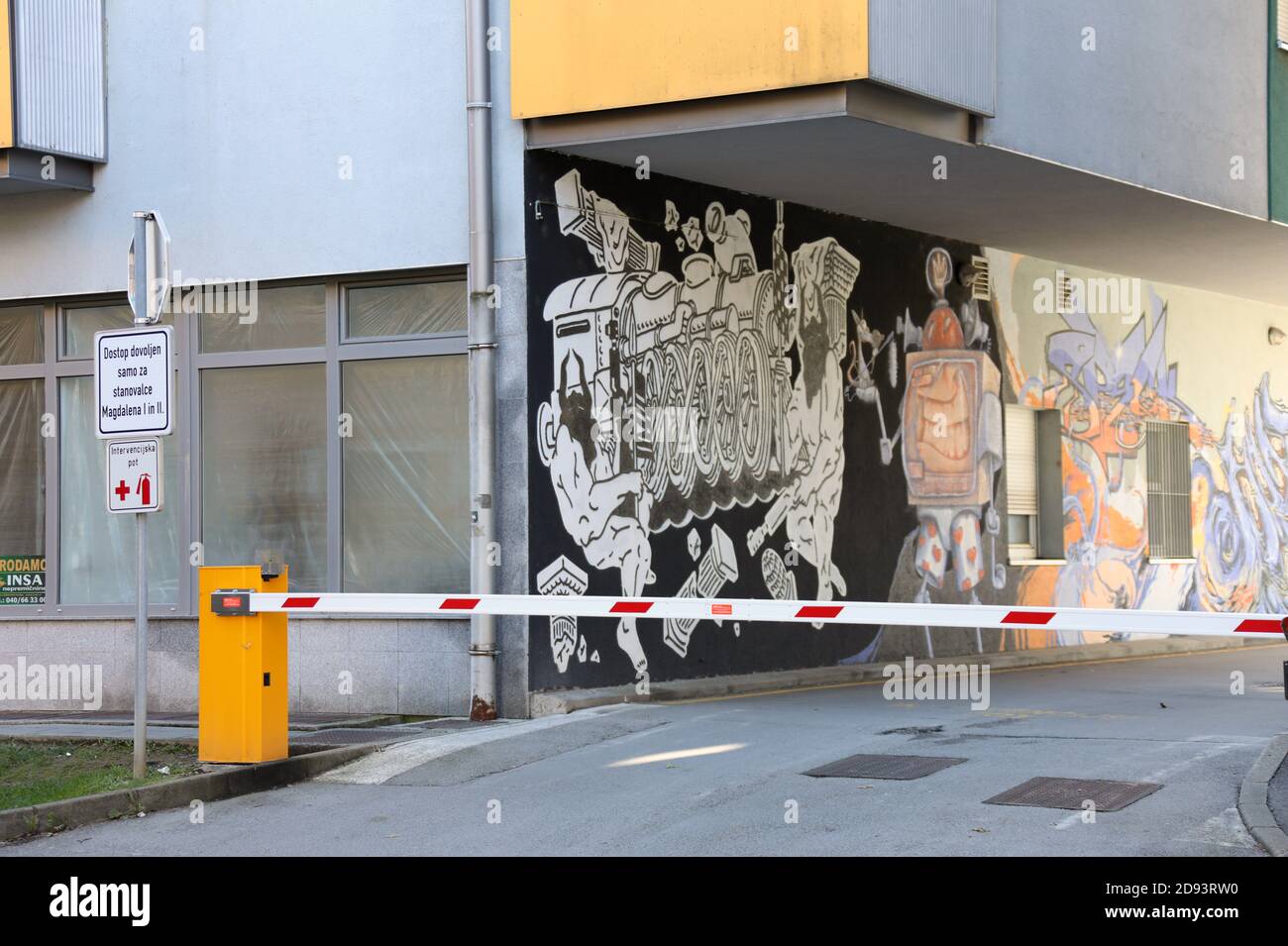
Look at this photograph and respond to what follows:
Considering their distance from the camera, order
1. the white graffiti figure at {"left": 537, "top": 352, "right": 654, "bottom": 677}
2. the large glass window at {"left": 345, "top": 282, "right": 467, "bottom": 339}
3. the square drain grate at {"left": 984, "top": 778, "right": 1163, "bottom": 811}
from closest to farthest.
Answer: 1. the square drain grate at {"left": 984, "top": 778, "right": 1163, "bottom": 811}
2. the white graffiti figure at {"left": 537, "top": 352, "right": 654, "bottom": 677}
3. the large glass window at {"left": 345, "top": 282, "right": 467, "bottom": 339}

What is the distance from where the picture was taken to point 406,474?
13703 millimetres

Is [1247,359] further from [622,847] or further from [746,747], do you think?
[622,847]

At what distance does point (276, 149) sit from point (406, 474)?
2.97m

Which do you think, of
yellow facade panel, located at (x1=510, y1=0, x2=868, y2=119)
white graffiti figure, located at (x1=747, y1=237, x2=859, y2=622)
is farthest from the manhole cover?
white graffiti figure, located at (x1=747, y1=237, x2=859, y2=622)

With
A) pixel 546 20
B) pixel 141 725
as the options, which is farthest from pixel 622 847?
pixel 546 20

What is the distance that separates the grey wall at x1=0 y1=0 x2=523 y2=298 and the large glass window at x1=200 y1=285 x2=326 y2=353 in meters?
0.23

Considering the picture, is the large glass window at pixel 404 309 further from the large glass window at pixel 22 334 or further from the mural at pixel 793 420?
the large glass window at pixel 22 334

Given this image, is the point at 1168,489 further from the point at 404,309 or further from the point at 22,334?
the point at 22,334

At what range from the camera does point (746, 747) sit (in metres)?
10.9

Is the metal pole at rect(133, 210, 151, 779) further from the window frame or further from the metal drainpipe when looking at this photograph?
the window frame

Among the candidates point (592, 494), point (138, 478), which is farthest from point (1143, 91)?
point (138, 478)

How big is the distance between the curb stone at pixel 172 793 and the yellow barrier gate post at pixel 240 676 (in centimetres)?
15

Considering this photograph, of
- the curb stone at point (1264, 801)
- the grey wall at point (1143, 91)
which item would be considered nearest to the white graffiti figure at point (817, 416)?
the grey wall at point (1143, 91)

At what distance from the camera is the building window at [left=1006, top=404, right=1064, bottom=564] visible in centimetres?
1944
